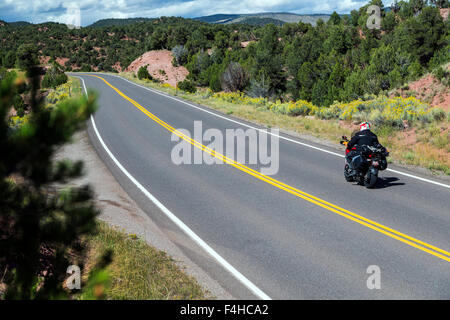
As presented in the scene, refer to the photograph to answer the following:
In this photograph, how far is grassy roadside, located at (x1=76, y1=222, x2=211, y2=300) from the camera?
16.8ft

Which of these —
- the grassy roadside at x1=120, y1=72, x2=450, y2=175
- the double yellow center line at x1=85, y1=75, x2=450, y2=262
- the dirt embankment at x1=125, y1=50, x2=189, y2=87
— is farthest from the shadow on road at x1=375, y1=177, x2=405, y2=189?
the dirt embankment at x1=125, y1=50, x2=189, y2=87

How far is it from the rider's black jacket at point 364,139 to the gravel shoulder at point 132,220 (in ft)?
18.4

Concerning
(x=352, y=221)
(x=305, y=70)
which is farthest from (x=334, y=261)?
(x=305, y=70)

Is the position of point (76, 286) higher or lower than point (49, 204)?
lower

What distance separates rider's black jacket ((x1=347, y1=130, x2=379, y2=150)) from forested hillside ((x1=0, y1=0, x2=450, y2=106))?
19.1 m

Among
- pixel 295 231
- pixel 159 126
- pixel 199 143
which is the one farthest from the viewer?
pixel 159 126

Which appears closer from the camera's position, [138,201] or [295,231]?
[295,231]

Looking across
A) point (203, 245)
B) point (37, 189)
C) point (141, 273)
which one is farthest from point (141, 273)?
point (37, 189)

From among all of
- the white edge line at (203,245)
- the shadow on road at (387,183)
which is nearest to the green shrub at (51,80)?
the white edge line at (203,245)

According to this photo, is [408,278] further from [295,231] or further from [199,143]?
[199,143]

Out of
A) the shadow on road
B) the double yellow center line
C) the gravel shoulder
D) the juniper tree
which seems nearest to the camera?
the juniper tree

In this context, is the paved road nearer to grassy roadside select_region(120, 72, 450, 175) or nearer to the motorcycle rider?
the motorcycle rider

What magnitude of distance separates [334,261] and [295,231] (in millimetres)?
1286
